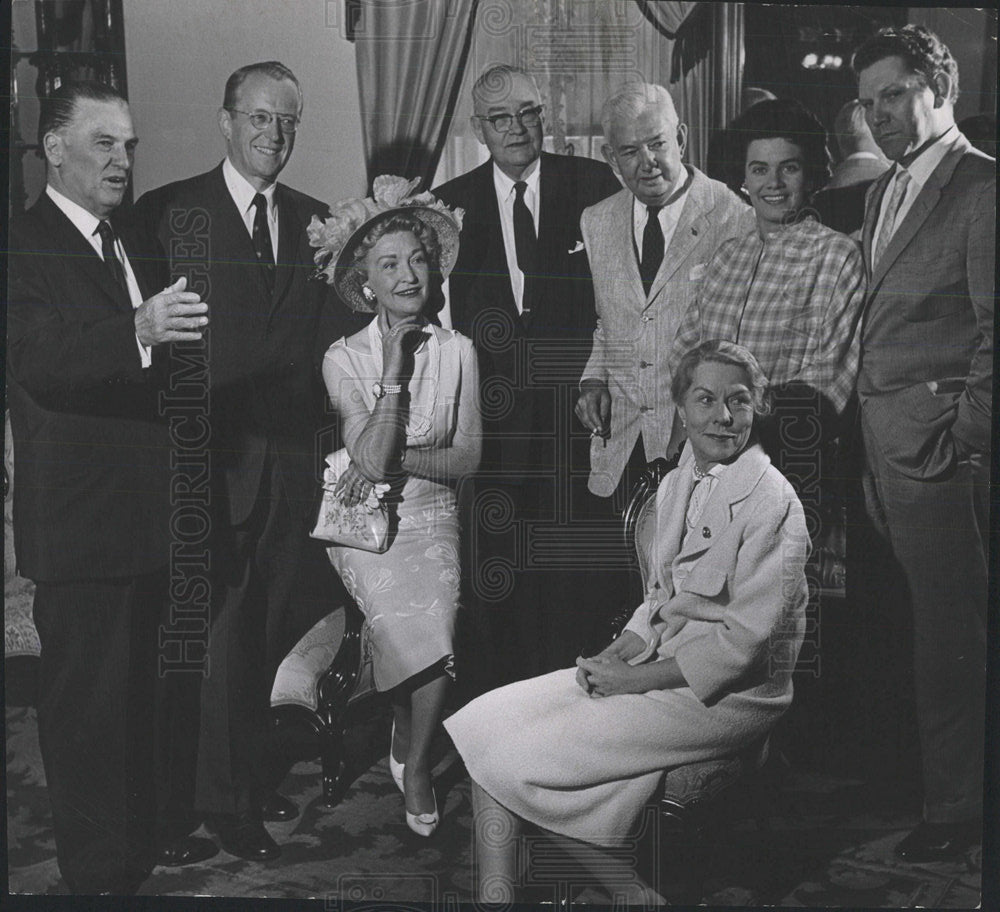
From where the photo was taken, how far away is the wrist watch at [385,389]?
11.4 feet

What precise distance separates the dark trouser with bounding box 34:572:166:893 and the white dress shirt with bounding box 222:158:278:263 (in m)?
1.00

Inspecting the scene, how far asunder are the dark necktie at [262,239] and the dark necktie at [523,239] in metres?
0.67

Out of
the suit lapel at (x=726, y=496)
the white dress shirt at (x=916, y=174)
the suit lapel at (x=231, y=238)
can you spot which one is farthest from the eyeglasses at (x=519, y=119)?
the suit lapel at (x=726, y=496)

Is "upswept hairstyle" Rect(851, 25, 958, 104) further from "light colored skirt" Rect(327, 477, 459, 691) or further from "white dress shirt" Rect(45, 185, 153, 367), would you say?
"white dress shirt" Rect(45, 185, 153, 367)

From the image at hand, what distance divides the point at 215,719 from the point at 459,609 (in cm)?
74

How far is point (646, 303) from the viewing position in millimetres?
3484

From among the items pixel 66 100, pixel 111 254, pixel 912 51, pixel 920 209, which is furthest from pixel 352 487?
pixel 912 51

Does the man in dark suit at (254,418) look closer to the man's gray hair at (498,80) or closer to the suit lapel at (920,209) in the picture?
the man's gray hair at (498,80)

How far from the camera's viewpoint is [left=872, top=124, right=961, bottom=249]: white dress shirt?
3.47 metres

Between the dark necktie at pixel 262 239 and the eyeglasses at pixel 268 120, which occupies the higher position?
the eyeglasses at pixel 268 120

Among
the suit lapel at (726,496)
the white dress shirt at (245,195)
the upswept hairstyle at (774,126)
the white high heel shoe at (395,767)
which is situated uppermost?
the upswept hairstyle at (774,126)

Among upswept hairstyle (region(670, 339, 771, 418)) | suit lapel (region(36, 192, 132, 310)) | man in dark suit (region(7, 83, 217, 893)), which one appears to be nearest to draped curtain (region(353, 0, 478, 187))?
man in dark suit (region(7, 83, 217, 893))

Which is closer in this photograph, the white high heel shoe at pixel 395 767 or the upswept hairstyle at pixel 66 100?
the upswept hairstyle at pixel 66 100

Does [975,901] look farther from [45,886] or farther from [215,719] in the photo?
[45,886]
